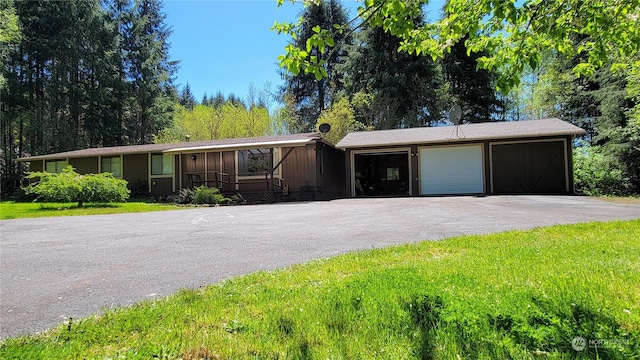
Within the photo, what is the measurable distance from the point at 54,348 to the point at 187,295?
1029 mm

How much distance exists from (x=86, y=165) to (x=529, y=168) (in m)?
22.5

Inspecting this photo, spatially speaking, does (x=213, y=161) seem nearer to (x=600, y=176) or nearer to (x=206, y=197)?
(x=206, y=197)

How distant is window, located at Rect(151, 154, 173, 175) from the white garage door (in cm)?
1252

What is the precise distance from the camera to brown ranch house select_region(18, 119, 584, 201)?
15.4 meters

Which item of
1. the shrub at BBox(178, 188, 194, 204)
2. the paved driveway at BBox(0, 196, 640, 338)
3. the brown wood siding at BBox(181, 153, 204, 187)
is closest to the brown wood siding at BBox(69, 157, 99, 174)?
the brown wood siding at BBox(181, 153, 204, 187)

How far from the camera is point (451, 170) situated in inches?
651

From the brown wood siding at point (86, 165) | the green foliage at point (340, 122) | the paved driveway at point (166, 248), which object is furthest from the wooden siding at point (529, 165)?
the brown wood siding at point (86, 165)

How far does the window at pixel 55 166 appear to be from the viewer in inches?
839

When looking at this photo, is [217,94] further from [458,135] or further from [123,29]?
[458,135]

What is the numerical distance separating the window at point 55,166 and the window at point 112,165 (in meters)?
2.67

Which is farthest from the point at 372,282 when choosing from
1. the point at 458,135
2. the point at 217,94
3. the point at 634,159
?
the point at 217,94

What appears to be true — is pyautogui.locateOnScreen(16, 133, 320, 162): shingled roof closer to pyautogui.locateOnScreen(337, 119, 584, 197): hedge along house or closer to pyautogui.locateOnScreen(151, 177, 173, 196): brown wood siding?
pyautogui.locateOnScreen(151, 177, 173, 196): brown wood siding

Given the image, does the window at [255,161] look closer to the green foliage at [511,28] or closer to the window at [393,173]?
the window at [393,173]

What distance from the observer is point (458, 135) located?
1641 centimetres
